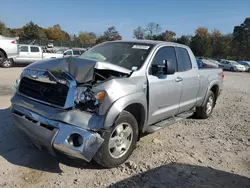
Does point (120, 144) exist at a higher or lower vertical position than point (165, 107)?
lower

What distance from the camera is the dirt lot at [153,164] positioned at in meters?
3.51

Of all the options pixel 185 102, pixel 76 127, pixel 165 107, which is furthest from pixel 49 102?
pixel 185 102

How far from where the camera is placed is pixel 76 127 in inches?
132

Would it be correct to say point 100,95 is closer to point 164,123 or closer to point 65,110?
point 65,110

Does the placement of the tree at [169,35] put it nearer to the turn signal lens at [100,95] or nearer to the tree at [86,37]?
the tree at [86,37]

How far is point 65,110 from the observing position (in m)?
3.46

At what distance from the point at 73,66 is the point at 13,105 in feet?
3.84

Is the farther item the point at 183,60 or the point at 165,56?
the point at 183,60

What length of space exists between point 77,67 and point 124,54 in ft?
4.32

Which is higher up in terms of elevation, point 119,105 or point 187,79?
point 187,79

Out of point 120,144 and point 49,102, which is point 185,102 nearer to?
point 120,144

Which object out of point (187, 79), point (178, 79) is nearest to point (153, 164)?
point (178, 79)

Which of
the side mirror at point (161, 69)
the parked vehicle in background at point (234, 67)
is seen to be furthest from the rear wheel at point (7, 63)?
the parked vehicle in background at point (234, 67)

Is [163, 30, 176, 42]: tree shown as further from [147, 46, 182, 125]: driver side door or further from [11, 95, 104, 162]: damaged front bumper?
[11, 95, 104, 162]: damaged front bumper
